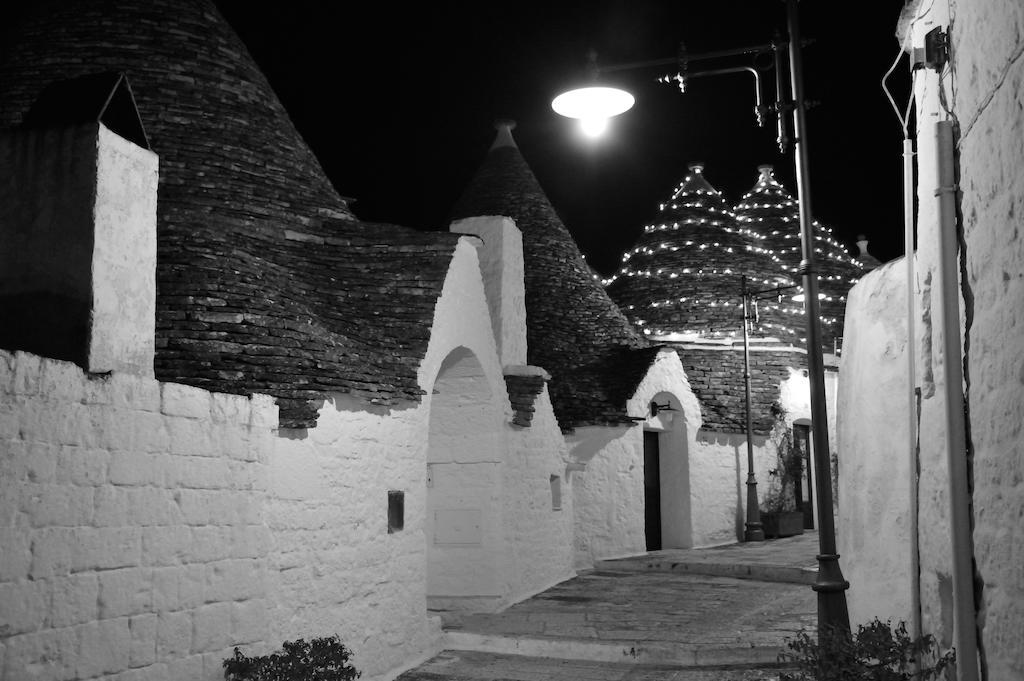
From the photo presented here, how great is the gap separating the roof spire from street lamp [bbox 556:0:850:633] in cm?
1352

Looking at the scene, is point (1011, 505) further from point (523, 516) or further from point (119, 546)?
point (523, 516)

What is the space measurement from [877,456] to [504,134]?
618 inches

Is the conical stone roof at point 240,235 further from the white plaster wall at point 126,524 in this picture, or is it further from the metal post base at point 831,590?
the metal post base at point 831,590

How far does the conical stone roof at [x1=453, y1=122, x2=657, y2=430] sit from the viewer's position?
18406 millimetres

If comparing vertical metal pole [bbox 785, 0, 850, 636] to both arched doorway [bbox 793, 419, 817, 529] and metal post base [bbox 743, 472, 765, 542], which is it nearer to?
metal post base [bbox 743, 472, 765, 542]

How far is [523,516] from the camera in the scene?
41.9 ft

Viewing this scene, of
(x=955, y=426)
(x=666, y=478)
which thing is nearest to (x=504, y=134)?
(x=666, y=478)

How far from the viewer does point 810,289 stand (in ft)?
24.7

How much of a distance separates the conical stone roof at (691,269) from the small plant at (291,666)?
17.2 meters

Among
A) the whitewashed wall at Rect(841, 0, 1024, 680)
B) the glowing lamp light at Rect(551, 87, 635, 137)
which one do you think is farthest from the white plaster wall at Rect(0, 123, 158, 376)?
the whitewashed wall at Rect(841, 0, 1024, 680)

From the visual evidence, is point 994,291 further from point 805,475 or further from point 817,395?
point 805,475

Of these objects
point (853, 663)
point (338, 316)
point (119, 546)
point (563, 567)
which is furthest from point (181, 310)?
point (563, 567)

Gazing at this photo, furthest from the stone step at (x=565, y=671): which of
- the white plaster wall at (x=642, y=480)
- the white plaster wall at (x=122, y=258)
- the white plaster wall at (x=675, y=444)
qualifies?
the white plaster wall at (x=675, y=444)

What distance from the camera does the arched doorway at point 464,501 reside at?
11.7 metres
